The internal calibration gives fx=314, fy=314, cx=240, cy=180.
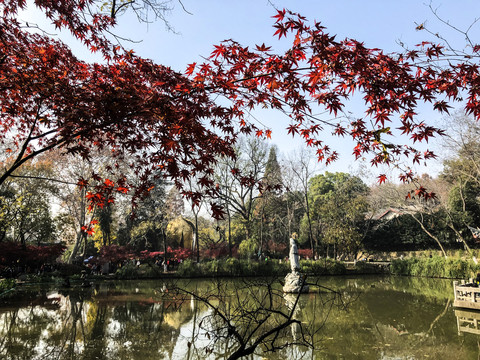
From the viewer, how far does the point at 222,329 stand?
412 centimetres

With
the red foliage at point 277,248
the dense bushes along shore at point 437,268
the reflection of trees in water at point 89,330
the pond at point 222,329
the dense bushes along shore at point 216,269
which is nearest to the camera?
the pond at point 222,329

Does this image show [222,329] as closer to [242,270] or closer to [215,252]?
[242,270]

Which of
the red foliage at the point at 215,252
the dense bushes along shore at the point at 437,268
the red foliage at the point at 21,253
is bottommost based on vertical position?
the dense bushes along shore at the point at 437,268

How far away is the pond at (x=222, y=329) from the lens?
5.27 meters

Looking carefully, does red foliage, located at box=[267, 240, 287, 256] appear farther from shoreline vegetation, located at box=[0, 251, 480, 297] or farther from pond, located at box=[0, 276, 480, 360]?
pond, located at box=[0, 276, 480, 360]

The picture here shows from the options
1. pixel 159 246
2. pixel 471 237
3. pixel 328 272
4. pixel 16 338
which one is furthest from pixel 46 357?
pixel 471 237

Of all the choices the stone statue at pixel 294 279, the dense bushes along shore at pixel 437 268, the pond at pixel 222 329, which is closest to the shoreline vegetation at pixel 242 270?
the dense bushes along shore at pixel 437 268

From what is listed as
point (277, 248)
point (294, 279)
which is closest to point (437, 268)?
point (294, 279)

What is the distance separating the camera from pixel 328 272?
63.9 feet

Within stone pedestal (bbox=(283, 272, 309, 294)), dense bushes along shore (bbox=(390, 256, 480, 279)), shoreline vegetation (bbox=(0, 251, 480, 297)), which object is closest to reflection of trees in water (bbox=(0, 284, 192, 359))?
stone pedestal (bbox=(283, 272, 309, 294))

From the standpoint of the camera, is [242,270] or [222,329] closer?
[222,329]

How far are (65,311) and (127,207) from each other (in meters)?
17.1

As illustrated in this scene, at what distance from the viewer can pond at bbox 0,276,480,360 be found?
207 inches

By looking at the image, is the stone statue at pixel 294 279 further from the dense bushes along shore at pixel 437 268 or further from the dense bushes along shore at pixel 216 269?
the dense bushes along shore at pixel 437 268
